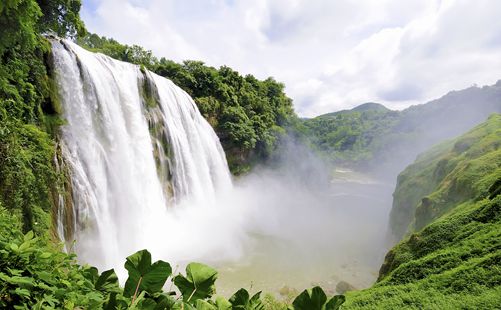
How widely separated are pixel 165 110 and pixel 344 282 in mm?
12491

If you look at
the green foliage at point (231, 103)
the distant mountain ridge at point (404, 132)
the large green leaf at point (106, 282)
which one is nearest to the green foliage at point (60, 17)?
the green foliage at point (231, 103)

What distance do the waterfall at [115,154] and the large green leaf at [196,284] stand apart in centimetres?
953

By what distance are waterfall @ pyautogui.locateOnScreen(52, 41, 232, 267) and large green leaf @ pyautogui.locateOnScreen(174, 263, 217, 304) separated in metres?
9.53

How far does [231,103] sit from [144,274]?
28281 millimetres

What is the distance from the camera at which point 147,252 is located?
54.2 inches

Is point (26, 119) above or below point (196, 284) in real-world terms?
above

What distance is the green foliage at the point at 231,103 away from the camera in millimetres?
26562

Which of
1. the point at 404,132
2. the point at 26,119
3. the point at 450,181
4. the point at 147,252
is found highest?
the point at 404,132

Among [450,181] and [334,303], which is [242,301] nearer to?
[334,303]

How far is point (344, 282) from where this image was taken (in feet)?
39.9

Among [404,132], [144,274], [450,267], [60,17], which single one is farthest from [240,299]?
[404,132]

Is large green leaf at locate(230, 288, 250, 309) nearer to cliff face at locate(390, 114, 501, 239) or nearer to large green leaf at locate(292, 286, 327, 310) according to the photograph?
large green leaf at locate(292, 286, 327, 310)

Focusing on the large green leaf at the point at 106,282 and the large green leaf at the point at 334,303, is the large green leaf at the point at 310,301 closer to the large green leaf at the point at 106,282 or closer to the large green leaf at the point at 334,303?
the large green leaf at the point at 334,303

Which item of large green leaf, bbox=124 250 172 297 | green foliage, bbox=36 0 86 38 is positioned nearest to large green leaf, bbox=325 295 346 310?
large green leaf, bbox=124 250 172 297
